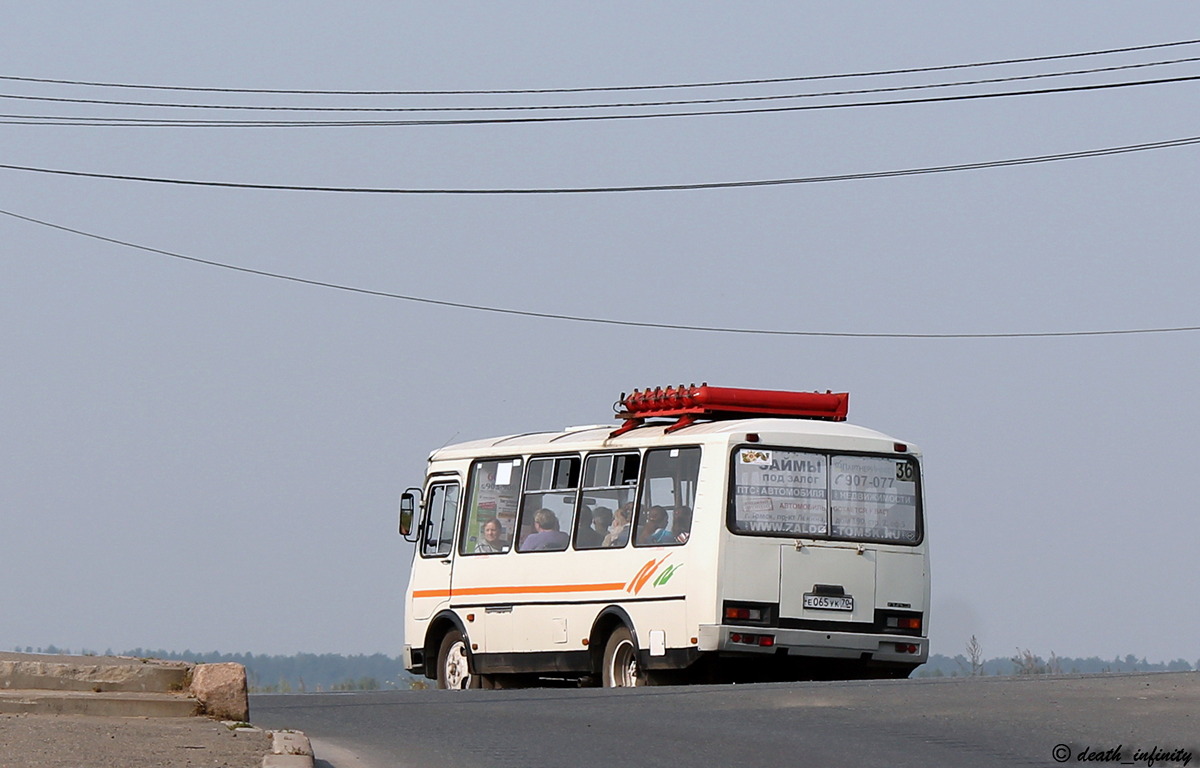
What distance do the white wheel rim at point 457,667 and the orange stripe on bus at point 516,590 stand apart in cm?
58

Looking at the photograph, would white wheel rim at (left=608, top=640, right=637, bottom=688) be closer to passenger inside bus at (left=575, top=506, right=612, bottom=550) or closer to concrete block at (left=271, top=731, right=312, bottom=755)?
passenger inside bus at (left=575, top=506, right=612, bottom=550)

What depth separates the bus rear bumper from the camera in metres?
19.6

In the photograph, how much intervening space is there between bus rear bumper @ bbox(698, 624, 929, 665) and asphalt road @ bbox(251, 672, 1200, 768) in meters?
1.21

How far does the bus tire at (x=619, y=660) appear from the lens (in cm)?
2067

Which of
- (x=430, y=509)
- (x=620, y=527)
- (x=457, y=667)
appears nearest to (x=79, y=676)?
(x=620, y=527)

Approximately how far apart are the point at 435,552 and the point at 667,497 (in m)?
4.23

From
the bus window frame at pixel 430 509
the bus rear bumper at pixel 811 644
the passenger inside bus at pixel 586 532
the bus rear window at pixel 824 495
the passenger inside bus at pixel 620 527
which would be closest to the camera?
the bus rear bumper at pixel 811 644

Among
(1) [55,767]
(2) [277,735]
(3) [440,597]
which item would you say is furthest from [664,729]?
(3) [440,597]

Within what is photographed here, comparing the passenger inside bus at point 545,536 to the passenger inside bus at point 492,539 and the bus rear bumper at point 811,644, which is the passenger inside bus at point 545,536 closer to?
the passenger inside bus at point 492,539

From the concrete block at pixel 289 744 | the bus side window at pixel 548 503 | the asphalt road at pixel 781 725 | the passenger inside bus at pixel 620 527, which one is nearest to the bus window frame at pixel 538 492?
the bus side window at pixel 548 503

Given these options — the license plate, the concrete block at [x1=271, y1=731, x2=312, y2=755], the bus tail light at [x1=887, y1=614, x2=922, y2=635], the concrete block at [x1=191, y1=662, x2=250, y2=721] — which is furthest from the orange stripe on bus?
the concrete block at [x1=271, y1=731, x2=312, y2=755]

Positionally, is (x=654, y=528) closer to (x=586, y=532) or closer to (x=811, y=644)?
(x=586, y=532)

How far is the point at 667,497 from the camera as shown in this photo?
67.7ft

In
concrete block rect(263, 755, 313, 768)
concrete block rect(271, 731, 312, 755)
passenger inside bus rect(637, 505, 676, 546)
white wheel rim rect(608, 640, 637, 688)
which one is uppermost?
passenger inside bus rect(637, 505, 676, 546)
